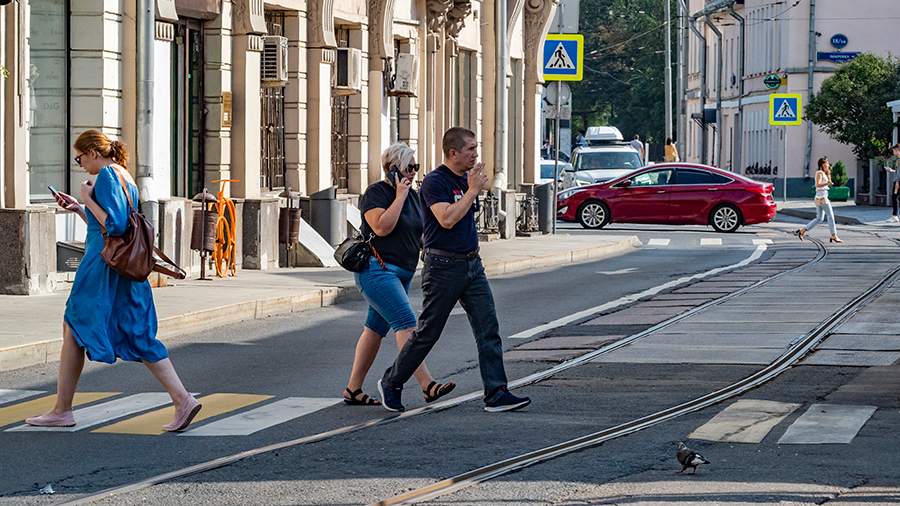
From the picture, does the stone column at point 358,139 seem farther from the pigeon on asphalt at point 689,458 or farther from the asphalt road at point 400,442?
the pigeon on asphalt at point 689,458

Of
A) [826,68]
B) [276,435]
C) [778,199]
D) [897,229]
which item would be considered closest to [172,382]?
[276,435]

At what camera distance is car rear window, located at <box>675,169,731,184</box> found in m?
39.1

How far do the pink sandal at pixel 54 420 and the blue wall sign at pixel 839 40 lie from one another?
6010cm

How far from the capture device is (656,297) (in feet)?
67.3

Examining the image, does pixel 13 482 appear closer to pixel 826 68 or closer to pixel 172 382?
pixel 172 382

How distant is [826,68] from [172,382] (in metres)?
60.2

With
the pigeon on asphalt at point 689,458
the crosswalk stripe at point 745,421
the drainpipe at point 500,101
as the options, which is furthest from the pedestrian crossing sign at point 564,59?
the pigeon on asphalt at point 689,458

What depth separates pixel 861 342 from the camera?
1526 cm

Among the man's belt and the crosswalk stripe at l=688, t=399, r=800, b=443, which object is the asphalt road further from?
the man's belt

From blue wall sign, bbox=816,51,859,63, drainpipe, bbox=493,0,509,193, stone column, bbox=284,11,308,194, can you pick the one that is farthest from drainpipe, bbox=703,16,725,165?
stone column, bbox=284,11,308,194

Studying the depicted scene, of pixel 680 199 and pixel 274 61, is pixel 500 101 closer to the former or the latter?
pixel 680 199

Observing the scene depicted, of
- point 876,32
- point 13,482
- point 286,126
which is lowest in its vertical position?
point 13,482

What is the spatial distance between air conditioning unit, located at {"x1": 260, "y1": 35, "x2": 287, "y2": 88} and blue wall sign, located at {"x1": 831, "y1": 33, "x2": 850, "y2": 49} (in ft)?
152

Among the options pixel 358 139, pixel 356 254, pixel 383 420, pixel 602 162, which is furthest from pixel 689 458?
pixel 602 162
